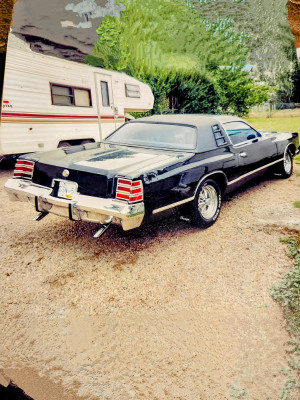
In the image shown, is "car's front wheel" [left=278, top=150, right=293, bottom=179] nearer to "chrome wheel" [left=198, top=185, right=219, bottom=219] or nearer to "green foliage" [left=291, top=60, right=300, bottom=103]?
"chrome wheel" [left=198, top=185, right=219, bottom=219]

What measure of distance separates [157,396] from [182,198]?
2.18 metres

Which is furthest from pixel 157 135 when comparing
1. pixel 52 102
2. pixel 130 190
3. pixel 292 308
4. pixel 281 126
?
pixel 281 126

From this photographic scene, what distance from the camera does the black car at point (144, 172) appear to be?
3.21 metres

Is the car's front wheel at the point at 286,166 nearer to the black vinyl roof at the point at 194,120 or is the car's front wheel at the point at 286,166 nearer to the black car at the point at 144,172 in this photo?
the black car at the point at 144,172

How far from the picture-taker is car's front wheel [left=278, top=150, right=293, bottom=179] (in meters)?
6.30

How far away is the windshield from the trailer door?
502 centimetres

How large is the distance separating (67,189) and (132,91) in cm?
865

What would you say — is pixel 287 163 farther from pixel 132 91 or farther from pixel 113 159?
pixel 132 91

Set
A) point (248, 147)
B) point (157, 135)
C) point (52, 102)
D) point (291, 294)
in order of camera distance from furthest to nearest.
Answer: point (52, 102) → point (248, 147) → point (157, 135) → point (291, 294)

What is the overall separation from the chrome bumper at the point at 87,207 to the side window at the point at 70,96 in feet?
17.1

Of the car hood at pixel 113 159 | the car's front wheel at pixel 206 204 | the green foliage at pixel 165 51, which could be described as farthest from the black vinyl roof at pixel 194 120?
the green foliage at pixel 165 51

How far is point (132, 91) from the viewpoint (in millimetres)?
11219

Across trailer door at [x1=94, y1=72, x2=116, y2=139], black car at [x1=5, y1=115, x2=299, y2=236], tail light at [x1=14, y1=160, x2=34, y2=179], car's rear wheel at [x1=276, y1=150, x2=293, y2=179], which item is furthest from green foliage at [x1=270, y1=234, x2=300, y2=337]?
trailer door at [x1=94, y1=72, x2=116, y2=139]

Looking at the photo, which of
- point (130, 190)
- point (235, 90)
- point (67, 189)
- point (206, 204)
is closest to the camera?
point (130, 190)
